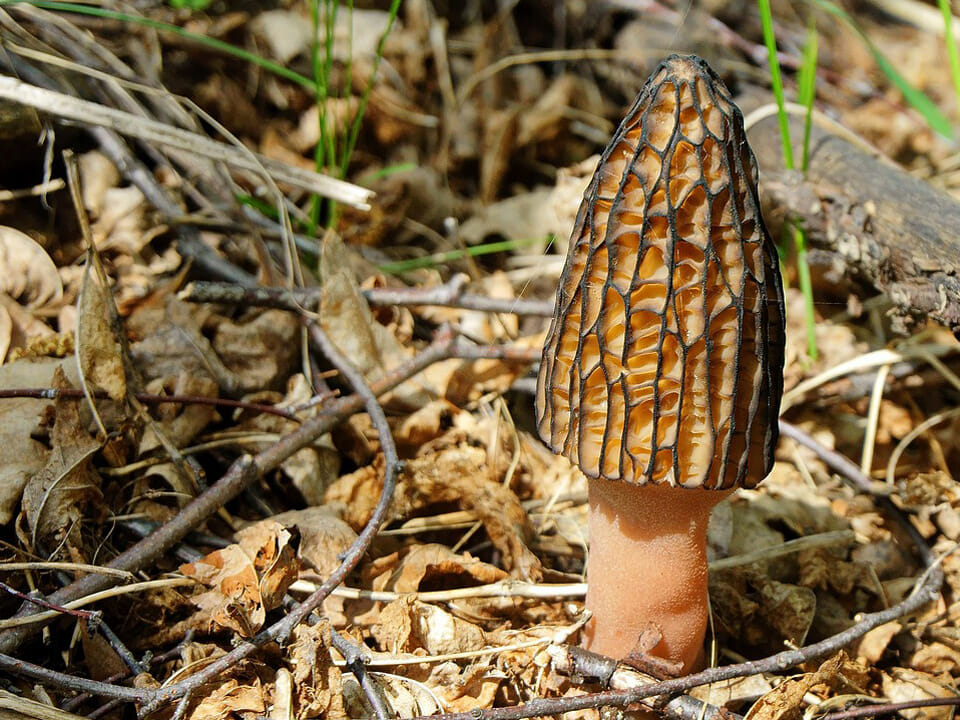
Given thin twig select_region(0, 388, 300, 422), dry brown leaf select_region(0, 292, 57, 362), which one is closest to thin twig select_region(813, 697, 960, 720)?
thin twig select_region(0, 388, 300, 422)

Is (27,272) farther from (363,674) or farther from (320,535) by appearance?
(363,674)

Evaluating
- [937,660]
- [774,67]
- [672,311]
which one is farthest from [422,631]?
[774,67]

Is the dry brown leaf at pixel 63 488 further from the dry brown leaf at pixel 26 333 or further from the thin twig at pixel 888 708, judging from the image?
the thin twig at pixel 888 708

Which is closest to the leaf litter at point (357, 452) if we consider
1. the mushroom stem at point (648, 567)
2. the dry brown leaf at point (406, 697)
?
the dry brown leaf at point (406, 697)

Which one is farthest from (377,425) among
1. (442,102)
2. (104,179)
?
(442,102)

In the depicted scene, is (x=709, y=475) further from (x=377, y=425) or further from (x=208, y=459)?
(x=208, y=459)

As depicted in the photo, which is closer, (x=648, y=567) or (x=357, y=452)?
(x=648, y=567)

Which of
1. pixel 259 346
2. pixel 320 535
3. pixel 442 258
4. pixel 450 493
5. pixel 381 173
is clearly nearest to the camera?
pixel 320 535
